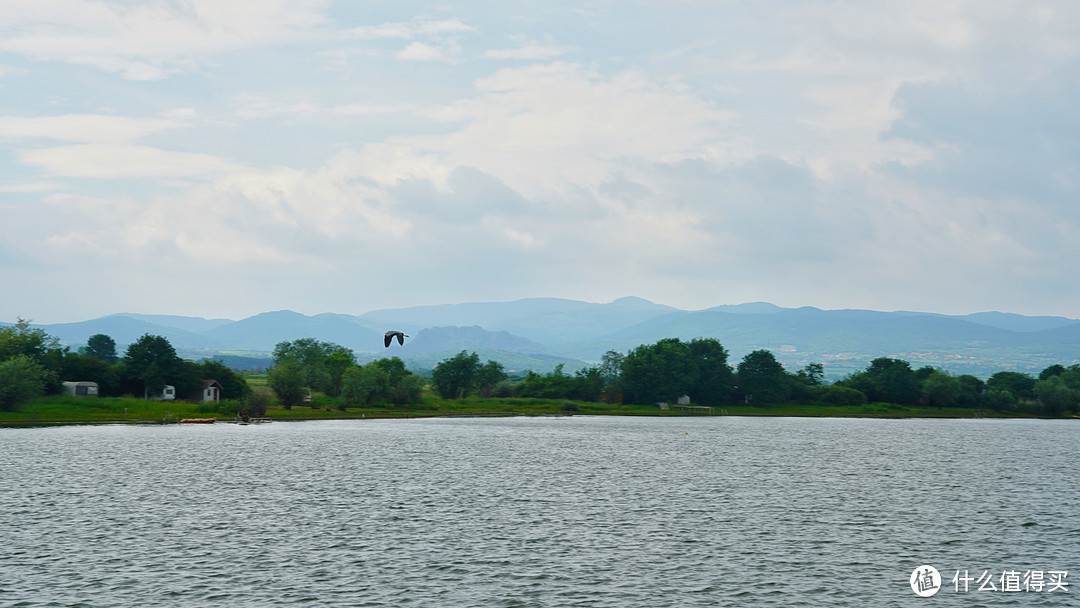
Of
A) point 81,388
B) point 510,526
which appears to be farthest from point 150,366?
point 510,526

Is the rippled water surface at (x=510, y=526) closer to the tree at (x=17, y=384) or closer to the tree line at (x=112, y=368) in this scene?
the tree at (x=17, y=384)

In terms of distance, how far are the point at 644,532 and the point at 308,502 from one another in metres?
28.5

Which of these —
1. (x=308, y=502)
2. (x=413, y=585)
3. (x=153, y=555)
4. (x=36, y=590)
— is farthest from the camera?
(x=308, y=502)

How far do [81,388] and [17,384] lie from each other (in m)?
31.8

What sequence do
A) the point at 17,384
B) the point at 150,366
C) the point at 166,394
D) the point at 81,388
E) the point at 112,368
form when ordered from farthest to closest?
the point at 166,394 < the point at 112,368 < the point at 150,366 < the point at 81,388 < the point at 17,384

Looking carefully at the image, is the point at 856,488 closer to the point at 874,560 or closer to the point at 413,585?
the point at 874,560

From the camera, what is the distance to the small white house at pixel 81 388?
178750mm

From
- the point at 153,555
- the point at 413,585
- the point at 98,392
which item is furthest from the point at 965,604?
the point at 98,392

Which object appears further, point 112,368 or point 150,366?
point 112,368

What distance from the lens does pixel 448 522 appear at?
60531 mm

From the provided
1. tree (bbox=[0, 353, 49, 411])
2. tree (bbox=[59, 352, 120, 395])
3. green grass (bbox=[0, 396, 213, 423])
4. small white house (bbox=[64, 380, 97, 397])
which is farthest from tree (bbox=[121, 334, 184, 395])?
tree (bbox=[0, 353, 49, 411])

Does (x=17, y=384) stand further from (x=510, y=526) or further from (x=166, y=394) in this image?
(x=510, y=526)

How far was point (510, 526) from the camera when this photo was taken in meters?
58.9

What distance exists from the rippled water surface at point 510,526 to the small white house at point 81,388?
68.3m
